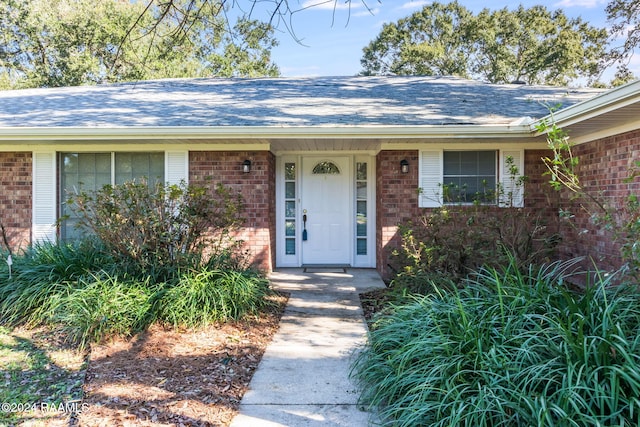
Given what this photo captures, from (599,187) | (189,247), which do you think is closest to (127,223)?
(189,247)

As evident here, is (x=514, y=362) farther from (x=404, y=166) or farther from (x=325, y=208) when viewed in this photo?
(x=325, y=208)

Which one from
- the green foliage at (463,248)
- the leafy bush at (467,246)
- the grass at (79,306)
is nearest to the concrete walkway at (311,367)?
the grass at (79,306)

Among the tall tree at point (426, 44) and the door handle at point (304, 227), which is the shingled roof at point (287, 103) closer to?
the door handle at point (304, 227)

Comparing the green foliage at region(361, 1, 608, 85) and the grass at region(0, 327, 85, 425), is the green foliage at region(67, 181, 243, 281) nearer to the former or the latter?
the grass at region(0, 327, 85, 425)

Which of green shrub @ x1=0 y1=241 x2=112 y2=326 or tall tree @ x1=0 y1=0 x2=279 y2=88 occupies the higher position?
tall tree @ x1=0 y1=0 x2=279 y2=88

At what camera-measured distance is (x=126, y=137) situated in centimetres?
638

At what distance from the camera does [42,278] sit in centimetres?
487

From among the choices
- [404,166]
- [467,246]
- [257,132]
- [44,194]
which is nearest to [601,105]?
[467,246]

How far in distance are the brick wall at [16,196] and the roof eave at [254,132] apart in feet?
3.20

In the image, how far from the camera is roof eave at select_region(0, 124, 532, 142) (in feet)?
19.7

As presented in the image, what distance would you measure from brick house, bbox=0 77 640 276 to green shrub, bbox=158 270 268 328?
7.54 feet

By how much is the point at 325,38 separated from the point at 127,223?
9.58ft

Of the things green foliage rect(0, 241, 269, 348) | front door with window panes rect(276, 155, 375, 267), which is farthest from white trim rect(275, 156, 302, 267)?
green foliage rect(0, 241, 269, 348)

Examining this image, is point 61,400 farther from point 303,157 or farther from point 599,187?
point 599,187
